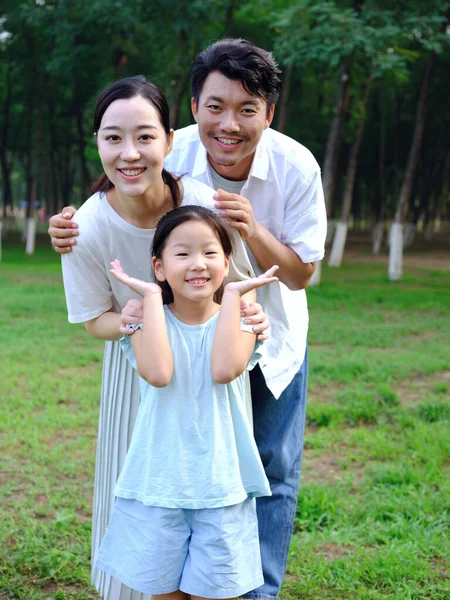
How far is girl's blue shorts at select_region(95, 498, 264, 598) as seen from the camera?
2230mm

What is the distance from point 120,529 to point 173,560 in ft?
0.58

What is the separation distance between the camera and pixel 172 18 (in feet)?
51.5

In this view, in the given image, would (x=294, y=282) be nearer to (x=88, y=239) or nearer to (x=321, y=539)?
(x=88, y=239)

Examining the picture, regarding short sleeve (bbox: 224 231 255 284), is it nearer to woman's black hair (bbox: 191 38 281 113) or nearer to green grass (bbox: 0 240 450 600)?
woman's black hair (bbox: 191 38 281 113)

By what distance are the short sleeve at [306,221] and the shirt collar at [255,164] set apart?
12cm

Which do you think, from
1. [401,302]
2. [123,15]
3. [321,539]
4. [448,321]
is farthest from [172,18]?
[321,539]

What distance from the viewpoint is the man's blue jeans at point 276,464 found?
307cm

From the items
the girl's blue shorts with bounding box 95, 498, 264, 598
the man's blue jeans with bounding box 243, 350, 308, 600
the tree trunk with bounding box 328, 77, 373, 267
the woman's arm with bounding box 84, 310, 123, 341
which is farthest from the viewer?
the tree trunk with bounding box 328, 77, 373, 267

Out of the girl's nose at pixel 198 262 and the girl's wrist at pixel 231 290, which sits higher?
the girl's nose at pixel 198 262

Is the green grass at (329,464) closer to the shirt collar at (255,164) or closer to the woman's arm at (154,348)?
the woman's arm at (154,348)

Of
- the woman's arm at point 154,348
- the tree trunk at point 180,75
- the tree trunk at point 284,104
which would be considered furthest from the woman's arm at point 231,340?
the tree trunk at point 284,104

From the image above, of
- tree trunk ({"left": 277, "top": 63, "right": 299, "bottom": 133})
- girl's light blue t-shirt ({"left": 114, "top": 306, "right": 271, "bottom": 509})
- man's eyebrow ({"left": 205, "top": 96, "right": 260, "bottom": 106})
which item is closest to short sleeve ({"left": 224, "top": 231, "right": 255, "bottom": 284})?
girl's light blue t-shirt ({"left": 114, "top": 306, "right": 271, "bottom": 509})

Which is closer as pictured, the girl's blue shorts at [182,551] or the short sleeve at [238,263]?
the girl's blue shorts at [182,551]

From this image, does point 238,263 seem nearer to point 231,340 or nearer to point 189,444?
point 231,340
